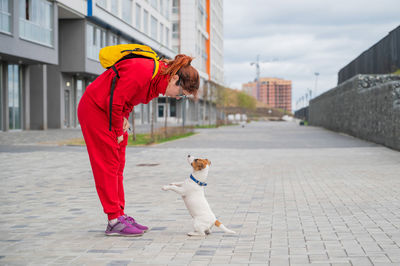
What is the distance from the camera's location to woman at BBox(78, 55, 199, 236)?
4297mm

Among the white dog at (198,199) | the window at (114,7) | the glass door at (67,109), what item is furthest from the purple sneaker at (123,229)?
the window at (114,7)

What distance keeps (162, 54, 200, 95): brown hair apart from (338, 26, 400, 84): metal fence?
2132 centimetres

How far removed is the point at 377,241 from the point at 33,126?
2840 cm

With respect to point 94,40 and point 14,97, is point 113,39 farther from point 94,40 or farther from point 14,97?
point 14,97

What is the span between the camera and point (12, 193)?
7.64m

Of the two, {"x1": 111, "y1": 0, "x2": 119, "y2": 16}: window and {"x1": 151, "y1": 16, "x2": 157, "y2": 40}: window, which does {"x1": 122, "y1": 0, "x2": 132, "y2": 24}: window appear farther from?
{"x1": 151, "y1": 16, "x2": 157, "y2": 40}: window

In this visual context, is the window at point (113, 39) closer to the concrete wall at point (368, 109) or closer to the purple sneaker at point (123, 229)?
the concrete wall at point (368, 109)

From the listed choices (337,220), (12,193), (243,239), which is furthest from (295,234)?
(12,193)

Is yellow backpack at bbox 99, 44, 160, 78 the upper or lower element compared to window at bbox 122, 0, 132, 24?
lower

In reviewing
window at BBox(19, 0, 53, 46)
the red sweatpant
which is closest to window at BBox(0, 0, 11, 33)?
window at BBox(19, 0, 53, 46)

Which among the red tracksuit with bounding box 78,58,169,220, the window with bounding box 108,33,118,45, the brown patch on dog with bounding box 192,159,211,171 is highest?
the window with bounding box 108,33,118,45

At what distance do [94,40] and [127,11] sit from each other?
6635mm

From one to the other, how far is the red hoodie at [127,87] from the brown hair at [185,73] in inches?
3.0

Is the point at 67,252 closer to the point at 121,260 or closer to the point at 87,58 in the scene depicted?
the point at 121,260
